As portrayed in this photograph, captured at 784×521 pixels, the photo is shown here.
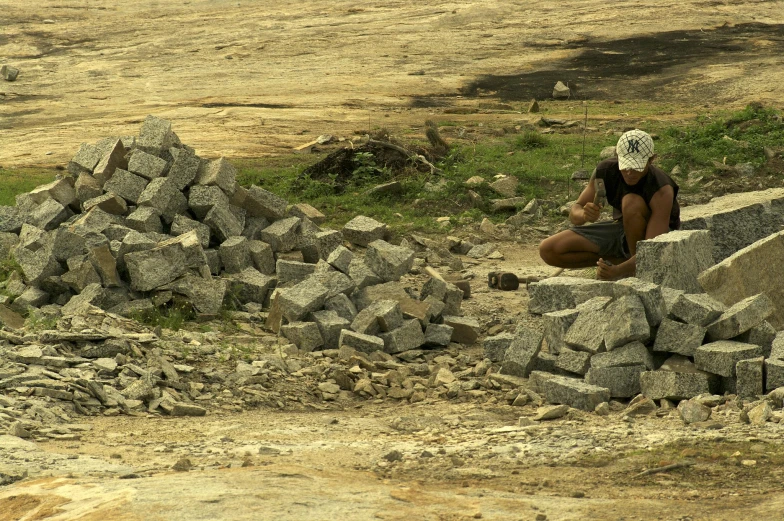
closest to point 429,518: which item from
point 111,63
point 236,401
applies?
point 236,401

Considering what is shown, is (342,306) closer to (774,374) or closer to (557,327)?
(557,327)

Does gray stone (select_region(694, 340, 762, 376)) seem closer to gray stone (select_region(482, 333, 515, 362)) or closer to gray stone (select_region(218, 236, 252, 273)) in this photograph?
gray stone (select_region(482, 333, 515, 362))

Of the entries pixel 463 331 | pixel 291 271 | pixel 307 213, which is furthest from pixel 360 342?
pixel 307 213

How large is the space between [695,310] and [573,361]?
2.65 feet

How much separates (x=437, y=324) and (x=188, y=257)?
2.04m

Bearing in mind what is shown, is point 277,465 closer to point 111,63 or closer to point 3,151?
point 3,151

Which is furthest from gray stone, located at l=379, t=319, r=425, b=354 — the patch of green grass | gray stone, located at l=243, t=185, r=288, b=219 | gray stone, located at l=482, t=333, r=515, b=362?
the patch of green grass

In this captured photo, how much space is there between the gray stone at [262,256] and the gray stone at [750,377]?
172 inches

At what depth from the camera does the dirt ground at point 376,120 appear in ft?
14.0

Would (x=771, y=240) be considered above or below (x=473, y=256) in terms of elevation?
above

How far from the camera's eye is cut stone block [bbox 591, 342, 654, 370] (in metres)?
6.30

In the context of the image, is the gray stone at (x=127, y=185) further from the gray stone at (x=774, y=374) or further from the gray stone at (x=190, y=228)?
the gray stone at (x=774, y=374)

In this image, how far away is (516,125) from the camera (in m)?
16.3

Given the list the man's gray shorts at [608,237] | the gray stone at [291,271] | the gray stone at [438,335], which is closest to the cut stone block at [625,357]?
the gray stone at [438,335]
